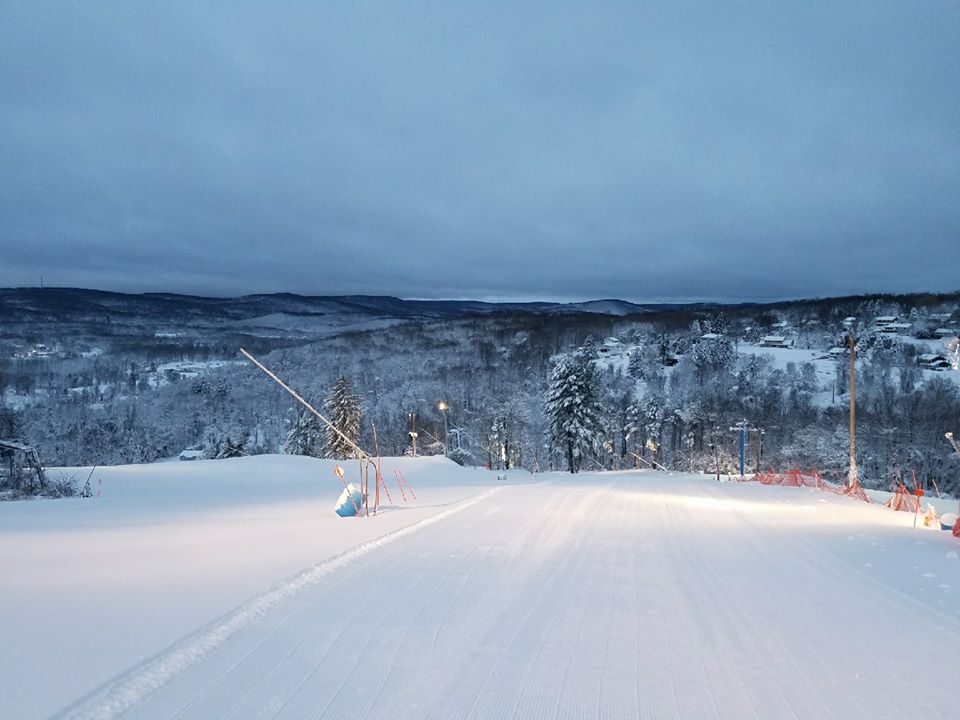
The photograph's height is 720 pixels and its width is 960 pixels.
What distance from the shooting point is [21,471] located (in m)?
20.9

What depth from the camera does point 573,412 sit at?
50875 millimetres

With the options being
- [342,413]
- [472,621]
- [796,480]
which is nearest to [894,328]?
[342,413]

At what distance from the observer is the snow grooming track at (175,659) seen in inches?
156

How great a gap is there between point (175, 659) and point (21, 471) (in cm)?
2064

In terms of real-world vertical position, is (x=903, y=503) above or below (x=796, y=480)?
above

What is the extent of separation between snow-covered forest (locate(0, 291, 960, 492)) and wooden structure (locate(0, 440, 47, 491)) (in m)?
16.7

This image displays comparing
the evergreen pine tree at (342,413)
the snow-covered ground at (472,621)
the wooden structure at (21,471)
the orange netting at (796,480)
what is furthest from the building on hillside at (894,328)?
the wooden structure at (21,471)

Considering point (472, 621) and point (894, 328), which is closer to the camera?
point (472, 621)

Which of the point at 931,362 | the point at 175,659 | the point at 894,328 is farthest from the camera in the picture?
the point at 894,328

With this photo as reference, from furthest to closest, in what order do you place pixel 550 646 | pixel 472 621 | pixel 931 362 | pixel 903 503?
1. pixel 931 362
2. pixel 903 503
3. pixel 472 621
4. pixel 550 646

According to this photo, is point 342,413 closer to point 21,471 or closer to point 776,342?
point 21,471

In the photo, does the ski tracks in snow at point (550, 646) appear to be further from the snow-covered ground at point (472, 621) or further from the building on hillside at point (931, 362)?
the building on hillside at point (931, 362)

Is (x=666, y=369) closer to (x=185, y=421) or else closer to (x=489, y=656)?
(x=185, y=421)

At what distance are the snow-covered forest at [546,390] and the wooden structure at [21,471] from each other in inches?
658
